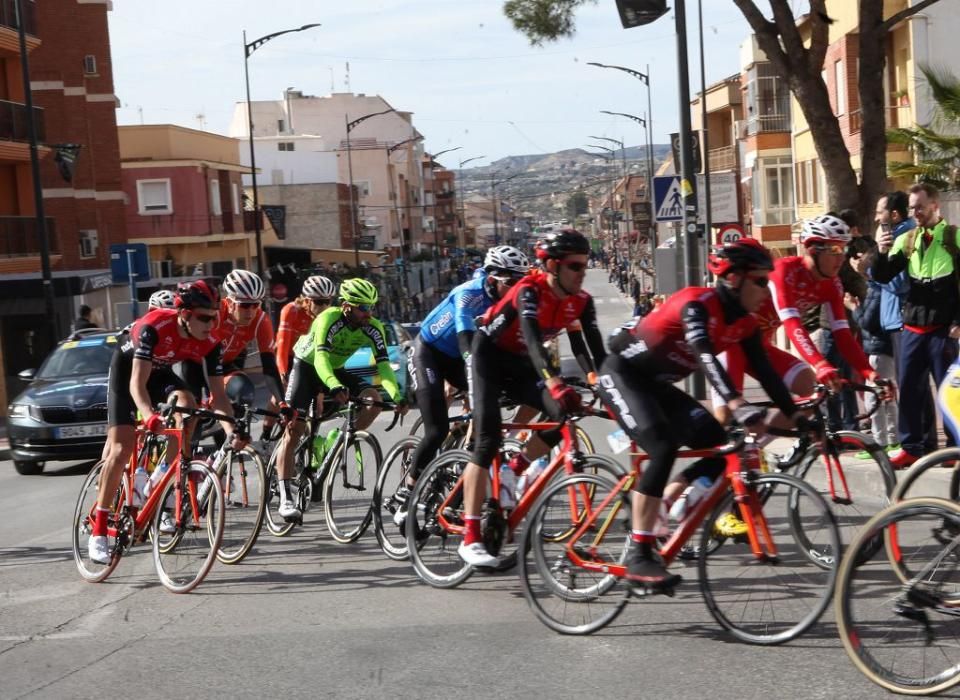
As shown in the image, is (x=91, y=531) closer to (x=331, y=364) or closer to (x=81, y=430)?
(x=331, y=364)

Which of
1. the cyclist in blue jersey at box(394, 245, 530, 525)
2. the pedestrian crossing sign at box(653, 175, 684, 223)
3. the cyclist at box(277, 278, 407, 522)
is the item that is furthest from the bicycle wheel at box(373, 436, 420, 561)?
the pedestrian crossing sign at box(653, 175, 684, 223)

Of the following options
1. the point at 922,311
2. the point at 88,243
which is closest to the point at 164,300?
the point at 922,311

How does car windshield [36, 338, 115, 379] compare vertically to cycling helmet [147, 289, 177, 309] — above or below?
below

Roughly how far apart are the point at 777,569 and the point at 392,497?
3228 mm

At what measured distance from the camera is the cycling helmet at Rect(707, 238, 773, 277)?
6484mm

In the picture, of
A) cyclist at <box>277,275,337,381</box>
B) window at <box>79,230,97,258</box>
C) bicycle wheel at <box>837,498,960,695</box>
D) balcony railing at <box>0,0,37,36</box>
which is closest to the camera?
bicycle wheel at <box>837,498,960,695</box>

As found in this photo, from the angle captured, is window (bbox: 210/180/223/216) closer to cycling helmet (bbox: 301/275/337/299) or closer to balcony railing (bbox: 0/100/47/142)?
balcony railing (bbox: 0/100/47/142)

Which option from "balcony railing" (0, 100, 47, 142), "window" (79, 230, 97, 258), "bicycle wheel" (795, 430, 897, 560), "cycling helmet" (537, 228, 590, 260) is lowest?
"bicycle wheel" (795, 430, 897, 560)

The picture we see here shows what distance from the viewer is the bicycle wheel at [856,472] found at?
7.20m

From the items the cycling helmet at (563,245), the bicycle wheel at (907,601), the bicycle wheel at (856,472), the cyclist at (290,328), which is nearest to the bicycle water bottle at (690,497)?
the bicycle wheel at (856,472)

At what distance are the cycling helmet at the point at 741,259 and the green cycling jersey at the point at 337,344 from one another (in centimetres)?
368

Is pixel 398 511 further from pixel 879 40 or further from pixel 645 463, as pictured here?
pixel 879 40

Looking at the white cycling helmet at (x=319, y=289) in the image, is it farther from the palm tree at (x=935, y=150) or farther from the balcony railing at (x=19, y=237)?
the balcony railing at (x=19, y=237)

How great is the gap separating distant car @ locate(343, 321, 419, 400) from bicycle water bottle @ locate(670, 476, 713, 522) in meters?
11.7
